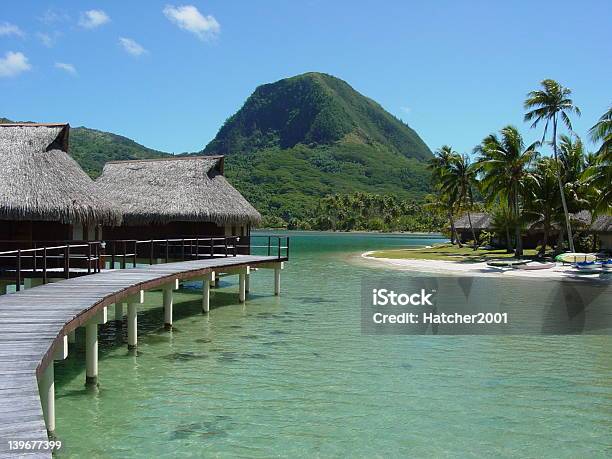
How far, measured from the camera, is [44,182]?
60.4 feet

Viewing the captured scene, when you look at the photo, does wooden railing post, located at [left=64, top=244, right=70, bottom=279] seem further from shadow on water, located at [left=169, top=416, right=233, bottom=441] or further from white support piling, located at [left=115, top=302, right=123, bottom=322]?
shadow on water, located at [left=169, top=416, right=233, bottom=441]

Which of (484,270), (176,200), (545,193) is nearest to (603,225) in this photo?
(545,193)

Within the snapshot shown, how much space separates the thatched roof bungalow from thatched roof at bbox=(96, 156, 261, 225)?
495cm

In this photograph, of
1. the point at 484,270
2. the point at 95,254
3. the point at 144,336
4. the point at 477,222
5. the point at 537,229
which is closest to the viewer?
the point at 144,336

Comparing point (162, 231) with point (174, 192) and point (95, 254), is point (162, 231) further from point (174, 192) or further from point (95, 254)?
point (95, 254)

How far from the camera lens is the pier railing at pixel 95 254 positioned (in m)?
15.9

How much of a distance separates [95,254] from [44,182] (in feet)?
8.48

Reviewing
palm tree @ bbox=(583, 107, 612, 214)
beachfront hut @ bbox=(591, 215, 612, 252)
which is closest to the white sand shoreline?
palm tree @ bbox=(583, 107, 612, 214)

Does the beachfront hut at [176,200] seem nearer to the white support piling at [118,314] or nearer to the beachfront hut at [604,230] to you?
the white support piling at [118,314]

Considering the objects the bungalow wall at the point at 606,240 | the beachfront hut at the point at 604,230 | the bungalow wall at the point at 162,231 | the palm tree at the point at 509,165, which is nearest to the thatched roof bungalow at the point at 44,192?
the bungalow wall at the point at 162,231

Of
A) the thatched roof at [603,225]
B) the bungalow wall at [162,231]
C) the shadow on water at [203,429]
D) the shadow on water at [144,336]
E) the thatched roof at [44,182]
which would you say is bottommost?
the shadow on water at [203,429]

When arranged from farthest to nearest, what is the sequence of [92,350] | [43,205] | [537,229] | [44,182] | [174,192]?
[537,229] < [174,192] < [44,182] < [43,205] < [92,350]

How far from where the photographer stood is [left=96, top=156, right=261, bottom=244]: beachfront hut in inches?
1006

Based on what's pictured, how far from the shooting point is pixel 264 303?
78.1ft
